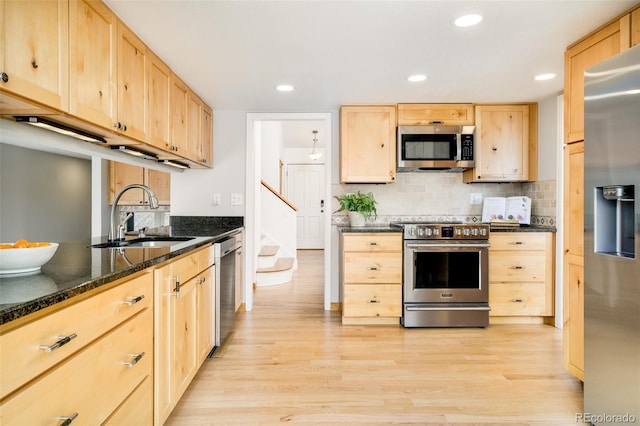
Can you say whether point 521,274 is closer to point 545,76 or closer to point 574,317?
point 574,317

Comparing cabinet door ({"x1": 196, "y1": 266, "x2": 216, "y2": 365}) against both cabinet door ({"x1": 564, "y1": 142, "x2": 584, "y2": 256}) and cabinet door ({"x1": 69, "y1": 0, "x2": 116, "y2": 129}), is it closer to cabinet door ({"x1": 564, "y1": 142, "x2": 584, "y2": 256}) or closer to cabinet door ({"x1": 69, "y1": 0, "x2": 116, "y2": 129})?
cabinet door ({"x1": 69, "y1": 0, "x2": 116, "y2": 129})

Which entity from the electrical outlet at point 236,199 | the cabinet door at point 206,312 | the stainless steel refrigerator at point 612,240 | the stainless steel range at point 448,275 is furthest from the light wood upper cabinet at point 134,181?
the stainless steel refrigerator at point 612,240

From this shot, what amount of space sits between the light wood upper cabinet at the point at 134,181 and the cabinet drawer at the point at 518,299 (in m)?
3.19

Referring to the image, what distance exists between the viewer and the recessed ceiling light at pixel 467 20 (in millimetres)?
1901

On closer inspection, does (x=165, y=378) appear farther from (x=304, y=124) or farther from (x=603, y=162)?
(x=304, y=124)

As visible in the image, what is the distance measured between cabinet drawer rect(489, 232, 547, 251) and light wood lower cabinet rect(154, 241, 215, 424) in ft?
8.46

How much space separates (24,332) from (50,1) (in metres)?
1.27

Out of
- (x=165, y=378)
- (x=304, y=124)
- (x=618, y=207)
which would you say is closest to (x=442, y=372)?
(x=618, y=207)

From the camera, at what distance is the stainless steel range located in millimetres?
3248

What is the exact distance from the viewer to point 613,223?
67.8 inches

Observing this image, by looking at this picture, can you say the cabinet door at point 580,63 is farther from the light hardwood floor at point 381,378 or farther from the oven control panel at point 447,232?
the light hardwood floor at point 381,378

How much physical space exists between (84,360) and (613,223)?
227cm

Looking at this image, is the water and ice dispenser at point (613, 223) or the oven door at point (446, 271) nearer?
the water and ice dispenser at point (613, 223)

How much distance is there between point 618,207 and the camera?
170 centimetres
